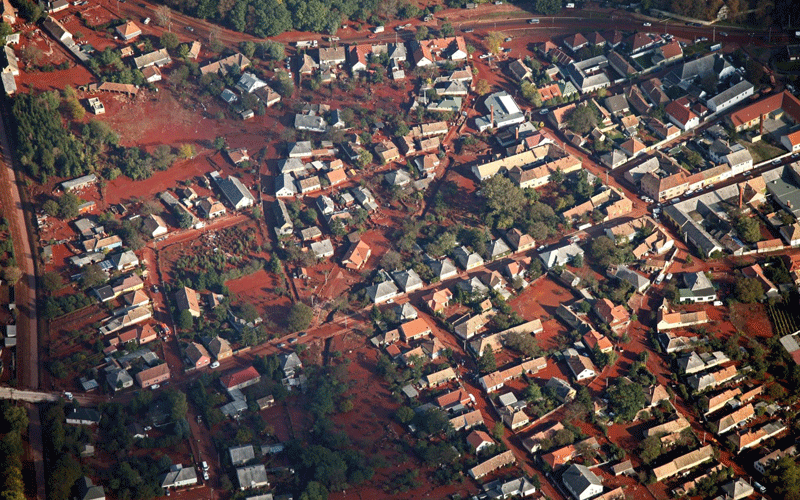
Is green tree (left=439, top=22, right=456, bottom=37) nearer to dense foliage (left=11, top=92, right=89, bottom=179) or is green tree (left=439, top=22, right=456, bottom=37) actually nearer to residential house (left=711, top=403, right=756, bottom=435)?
dense foliage (left=11, top=92, right=89, bottom=179)

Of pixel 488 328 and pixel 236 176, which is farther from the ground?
pixel 236 176

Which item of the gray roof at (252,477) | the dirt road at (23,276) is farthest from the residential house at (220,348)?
the dirt road at (23,276)

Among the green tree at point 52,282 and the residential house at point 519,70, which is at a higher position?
the residential house at point 519,70

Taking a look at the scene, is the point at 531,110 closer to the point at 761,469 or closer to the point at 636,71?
the point at 636,71

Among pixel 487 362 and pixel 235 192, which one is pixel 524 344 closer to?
pixel 487 362

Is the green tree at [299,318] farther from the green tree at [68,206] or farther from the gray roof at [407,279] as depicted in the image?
the green tree at [68,206]

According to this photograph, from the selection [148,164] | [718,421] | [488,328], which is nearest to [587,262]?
[488,328]

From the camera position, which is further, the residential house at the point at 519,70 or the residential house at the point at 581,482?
the residential house at the point at 519,70
